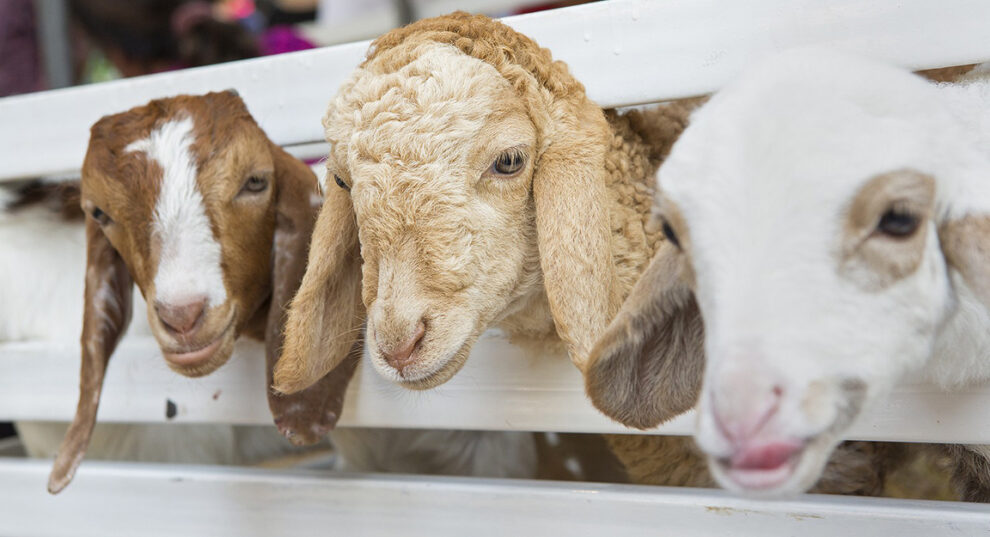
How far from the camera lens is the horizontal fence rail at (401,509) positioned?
0.99 metres

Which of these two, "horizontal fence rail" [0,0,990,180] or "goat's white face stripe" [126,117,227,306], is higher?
"horizontal fence rail" [0,0,990,180]

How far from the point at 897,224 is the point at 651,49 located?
474mm

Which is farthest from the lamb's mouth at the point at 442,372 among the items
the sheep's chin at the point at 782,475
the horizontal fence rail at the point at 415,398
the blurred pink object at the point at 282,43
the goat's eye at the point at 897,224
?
the blurred pink object at the point at 282,43

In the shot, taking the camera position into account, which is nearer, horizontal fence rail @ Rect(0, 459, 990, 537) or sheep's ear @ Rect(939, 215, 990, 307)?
sheep's ear @ Rect(939, 215, 990, 307)

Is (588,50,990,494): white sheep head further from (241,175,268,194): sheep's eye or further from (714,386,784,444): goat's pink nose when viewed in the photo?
(241,175,268,194): sheep's eye

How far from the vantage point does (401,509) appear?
4.08 feet

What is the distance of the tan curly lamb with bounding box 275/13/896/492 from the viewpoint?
862 millimetres

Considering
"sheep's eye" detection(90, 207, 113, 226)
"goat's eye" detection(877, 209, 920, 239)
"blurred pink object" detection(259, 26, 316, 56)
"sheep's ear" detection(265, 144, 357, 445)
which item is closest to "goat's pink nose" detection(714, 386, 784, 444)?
"goat's eye" detection(877, 209, 920, 239)

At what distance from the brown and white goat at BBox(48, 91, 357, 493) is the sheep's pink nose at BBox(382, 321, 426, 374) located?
13.9 inches

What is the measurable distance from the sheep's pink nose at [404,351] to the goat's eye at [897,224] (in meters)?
0.47

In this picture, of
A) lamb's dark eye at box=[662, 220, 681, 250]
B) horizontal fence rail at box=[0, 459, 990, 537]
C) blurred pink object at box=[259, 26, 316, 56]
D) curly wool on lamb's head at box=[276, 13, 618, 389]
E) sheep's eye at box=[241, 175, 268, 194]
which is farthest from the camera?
blurred pink object at box=[259, 26, 316, 56]

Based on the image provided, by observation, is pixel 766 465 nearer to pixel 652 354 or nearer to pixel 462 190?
pixel 652 354

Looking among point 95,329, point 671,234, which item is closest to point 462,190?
point 671,234

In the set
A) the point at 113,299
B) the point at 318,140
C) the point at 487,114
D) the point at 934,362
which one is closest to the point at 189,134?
the point at 318,140
